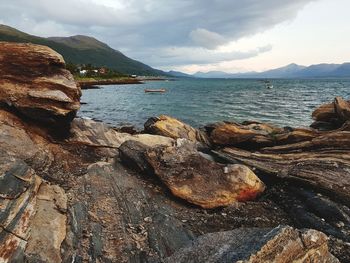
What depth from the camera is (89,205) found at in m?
12.0

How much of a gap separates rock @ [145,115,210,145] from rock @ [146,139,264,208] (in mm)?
8350

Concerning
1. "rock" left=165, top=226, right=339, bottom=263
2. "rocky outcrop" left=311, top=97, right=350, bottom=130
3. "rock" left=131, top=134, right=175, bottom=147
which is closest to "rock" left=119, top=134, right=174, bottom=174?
"rock" left=131, top=134, right=175, bottom=147

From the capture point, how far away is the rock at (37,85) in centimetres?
1658

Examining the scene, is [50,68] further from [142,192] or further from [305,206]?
[305,206]

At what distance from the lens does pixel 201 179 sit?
14.4 metres

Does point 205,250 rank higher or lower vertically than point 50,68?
lower

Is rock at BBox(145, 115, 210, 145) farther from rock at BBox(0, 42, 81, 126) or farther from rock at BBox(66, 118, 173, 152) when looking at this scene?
rock at BBox(0, 42, 81, 126)

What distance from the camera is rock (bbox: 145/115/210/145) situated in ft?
78.9

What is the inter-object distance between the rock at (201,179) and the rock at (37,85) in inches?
206

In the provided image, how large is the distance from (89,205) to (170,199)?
10.9 ft

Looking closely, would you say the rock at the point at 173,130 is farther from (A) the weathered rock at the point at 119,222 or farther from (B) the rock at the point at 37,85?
(A) the weathered rock at the point at 119,222

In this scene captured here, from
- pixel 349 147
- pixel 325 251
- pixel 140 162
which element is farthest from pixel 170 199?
pixel 349 147

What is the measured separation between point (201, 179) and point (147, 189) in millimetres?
2297

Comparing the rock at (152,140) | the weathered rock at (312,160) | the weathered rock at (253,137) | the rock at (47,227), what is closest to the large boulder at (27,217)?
the rock at (47,227)
